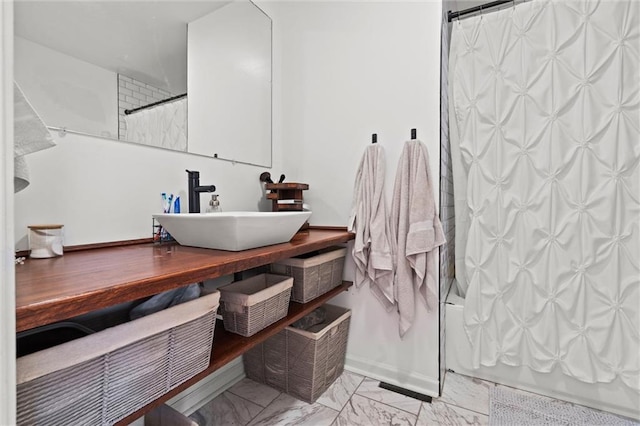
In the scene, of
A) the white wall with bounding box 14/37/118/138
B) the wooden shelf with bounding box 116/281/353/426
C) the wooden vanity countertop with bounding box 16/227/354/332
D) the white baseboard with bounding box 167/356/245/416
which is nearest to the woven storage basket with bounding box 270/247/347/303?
the wooden shelf with bounding box 116/281/353/426

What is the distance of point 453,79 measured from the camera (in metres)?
1.79

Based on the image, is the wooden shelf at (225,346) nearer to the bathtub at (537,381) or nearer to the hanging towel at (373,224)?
the hanging towel at (373,224)

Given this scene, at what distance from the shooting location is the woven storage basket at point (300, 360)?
1.58 meters

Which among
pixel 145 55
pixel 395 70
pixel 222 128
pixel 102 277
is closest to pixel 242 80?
pixel 222 128

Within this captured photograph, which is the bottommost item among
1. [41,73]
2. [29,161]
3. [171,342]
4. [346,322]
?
[346,322]

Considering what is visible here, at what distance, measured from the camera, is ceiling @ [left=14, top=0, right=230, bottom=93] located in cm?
100

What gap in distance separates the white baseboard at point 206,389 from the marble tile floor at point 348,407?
0.09 ft

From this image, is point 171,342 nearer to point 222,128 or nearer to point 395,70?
point 222,128

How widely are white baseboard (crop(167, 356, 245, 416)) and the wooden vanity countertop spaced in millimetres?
812

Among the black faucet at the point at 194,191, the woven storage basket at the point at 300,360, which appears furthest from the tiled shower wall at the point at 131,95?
the woven storage basket at the point at 300,360

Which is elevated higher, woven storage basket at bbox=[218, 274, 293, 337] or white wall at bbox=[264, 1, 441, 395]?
white wall at bbox=[264, 1, 441, 395]

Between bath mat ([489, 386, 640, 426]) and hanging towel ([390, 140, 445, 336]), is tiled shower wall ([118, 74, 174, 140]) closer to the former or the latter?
hanging towel ([390, 140, 445, 336])

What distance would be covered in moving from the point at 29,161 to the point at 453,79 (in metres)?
1.98

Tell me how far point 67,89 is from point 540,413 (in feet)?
8.11
